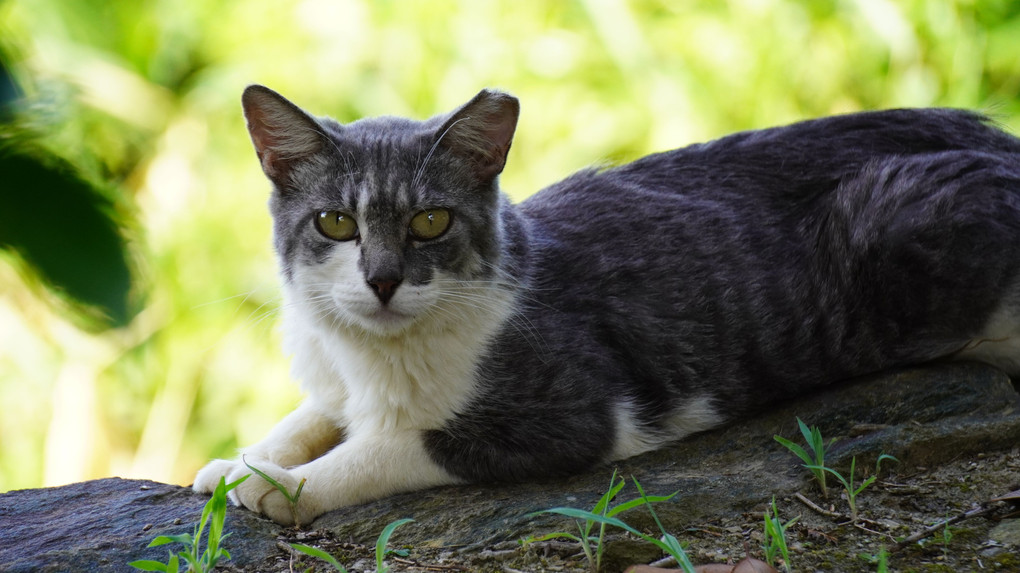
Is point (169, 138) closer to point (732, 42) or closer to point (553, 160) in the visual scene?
point (553, 160)

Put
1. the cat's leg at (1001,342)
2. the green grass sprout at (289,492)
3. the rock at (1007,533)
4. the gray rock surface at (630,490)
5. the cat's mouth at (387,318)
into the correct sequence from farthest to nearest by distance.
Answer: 1. the cat's leg at (1001,342)
2. the cat's mouth at (387,318)
3. the green grass sprout at (289,492)
4. the gray rock surface at (630,490)
5. the rock at (1007,533)

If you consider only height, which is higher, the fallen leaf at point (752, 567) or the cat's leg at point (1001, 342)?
the cat's leg at point (1001, 342)

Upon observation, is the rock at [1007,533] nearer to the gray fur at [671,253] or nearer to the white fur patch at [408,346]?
the gray fur at [671,253]

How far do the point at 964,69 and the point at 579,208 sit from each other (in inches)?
147

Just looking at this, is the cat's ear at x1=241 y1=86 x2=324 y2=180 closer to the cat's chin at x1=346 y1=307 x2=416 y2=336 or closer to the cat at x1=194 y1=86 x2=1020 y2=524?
the cat at x1=194 y1=86 x2=1020 y2=524

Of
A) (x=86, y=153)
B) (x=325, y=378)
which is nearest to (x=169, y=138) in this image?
(x=325, y=378)

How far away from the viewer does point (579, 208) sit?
3.45 metres

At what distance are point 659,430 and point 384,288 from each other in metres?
1.06

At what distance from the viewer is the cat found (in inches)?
111

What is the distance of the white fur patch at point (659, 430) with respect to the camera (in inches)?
118

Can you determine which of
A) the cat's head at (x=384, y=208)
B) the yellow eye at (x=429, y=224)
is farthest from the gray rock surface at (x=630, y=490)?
the yellow eye at (x=429, y=224)

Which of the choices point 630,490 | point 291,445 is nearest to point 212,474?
point 291,445

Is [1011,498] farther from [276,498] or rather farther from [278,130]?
[278,130]

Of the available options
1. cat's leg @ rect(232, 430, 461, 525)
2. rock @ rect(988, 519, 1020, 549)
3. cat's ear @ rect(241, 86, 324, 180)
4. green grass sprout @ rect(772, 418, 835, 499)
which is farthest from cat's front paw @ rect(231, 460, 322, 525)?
rock @ rect(988, 519, 1020, 549)
